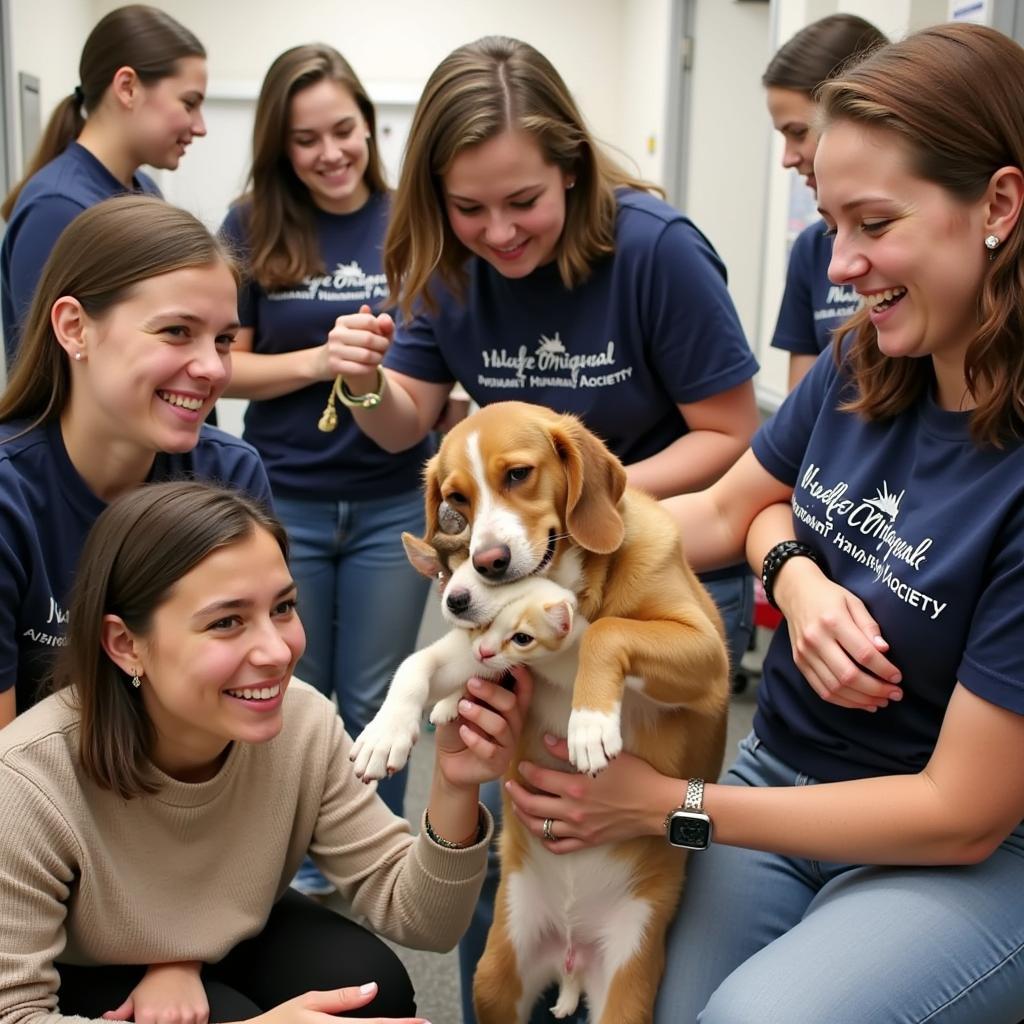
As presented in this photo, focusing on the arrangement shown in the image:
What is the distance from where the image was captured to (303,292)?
9.64 ft

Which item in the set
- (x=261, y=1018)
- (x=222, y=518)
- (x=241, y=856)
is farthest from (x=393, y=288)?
(x=261, y=1018)

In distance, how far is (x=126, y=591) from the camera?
1.61 m

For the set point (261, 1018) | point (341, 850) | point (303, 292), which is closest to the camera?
point (261, 1018)

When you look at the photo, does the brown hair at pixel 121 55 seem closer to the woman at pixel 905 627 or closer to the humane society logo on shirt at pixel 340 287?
the humane society logo on shirt at pixel 340 287

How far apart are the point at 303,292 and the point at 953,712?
2.00 meters

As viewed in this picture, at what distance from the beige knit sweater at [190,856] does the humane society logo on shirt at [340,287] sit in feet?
4.40

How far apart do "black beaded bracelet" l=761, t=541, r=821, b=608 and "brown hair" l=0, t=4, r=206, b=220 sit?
208 cm

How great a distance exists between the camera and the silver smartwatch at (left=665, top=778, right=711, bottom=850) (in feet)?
5.25

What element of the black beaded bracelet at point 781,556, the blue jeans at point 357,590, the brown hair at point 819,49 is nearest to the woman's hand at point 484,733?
the black beaded bracelet at point 781,556


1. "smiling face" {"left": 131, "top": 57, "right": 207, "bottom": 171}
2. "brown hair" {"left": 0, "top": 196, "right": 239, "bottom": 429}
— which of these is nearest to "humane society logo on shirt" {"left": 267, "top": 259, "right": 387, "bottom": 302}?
"smiling face" {"left": 131, "top": 57, "right": 207, "bottom": 171}

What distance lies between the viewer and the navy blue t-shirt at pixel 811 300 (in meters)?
2.92

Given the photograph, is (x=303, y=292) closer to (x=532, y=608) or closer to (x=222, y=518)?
(x=222, y=518)

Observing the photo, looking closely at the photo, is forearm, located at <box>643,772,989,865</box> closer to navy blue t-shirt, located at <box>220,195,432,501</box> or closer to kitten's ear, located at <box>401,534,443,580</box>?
kitten's ear, located at <box>401,534,443,580</box>

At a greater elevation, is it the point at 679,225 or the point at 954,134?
the point at 954,134
